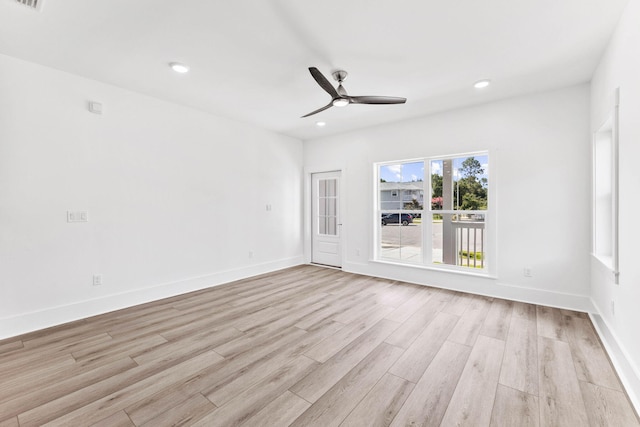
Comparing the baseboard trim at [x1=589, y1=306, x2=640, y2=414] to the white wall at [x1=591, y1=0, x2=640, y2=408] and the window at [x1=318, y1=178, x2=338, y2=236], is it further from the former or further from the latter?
the window at [x1=318, y1=178, x2=338, y2=236]

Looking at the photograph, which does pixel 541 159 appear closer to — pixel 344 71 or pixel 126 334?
pixel 344 71

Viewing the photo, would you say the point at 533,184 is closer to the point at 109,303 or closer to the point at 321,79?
the point at 321,79

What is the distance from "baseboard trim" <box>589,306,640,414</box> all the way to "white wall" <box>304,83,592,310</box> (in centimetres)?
78

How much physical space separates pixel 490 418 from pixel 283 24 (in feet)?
10.4

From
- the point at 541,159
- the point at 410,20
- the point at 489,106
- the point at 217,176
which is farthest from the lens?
the point at 217,176

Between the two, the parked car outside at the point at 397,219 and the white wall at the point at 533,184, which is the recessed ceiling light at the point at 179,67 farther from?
the parked car outside at the point at 397,219

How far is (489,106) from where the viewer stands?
3.96 meters

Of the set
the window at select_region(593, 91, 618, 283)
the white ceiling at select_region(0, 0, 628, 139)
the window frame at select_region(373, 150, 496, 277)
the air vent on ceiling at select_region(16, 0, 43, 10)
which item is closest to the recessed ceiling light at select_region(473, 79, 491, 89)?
the white ceiling at select_region(0, 0, 628, 139)

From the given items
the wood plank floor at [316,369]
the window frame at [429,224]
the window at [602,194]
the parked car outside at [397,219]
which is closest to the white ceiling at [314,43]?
the window at [602,194]

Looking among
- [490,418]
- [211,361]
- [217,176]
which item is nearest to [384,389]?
[490,418]

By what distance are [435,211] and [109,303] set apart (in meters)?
4.76

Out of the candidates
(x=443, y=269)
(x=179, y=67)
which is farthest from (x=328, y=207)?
(x=179, y=67)

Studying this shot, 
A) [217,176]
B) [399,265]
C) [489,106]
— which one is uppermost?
[489,106]

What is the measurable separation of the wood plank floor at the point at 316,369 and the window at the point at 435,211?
106 cm
